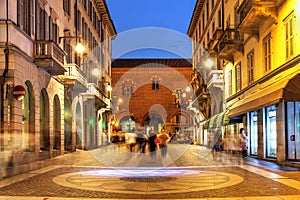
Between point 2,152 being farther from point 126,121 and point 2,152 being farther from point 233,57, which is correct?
point 126,121

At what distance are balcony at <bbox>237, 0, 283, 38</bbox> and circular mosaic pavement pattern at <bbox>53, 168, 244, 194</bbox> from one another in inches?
316

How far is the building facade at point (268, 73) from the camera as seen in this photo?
18.0 m

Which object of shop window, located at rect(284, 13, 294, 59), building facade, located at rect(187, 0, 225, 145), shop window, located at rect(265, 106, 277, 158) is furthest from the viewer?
building facade, located at rect(187, 0, 225, 145)

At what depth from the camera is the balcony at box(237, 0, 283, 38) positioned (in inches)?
774

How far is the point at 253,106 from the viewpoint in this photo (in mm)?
21469

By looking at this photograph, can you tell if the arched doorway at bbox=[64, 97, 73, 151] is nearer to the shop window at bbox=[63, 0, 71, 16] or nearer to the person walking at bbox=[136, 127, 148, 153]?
the shop window at bbox=[63, 0, 71, 16]

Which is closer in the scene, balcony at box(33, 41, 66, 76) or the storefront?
the storefront

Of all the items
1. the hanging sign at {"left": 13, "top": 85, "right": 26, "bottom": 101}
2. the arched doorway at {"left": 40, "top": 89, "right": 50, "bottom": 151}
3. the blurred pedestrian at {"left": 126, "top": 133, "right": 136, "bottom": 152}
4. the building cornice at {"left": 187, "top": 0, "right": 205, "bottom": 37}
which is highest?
the building cornice at {"left": 187, "top": 0, "right": 205, "bottom": 37}

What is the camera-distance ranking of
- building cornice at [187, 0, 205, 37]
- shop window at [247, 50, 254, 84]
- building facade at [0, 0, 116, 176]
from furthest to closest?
building cornice at [187, 0, 205, 37]
shop window at [247, 50, 254, 84]
building facade at [0, 0, 116, 176]

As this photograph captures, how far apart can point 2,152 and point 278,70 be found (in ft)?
40.0

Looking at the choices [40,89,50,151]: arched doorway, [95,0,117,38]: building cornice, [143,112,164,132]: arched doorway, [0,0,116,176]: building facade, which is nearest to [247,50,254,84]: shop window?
[0,0,116,176]: building facade

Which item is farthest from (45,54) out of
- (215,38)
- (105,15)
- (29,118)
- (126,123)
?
Answer: (126,123)

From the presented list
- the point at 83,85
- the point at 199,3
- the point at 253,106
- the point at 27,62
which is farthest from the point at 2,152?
the point at 199,3

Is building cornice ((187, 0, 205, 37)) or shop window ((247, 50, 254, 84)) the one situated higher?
building cornice ((187, 0, 205, 37))
